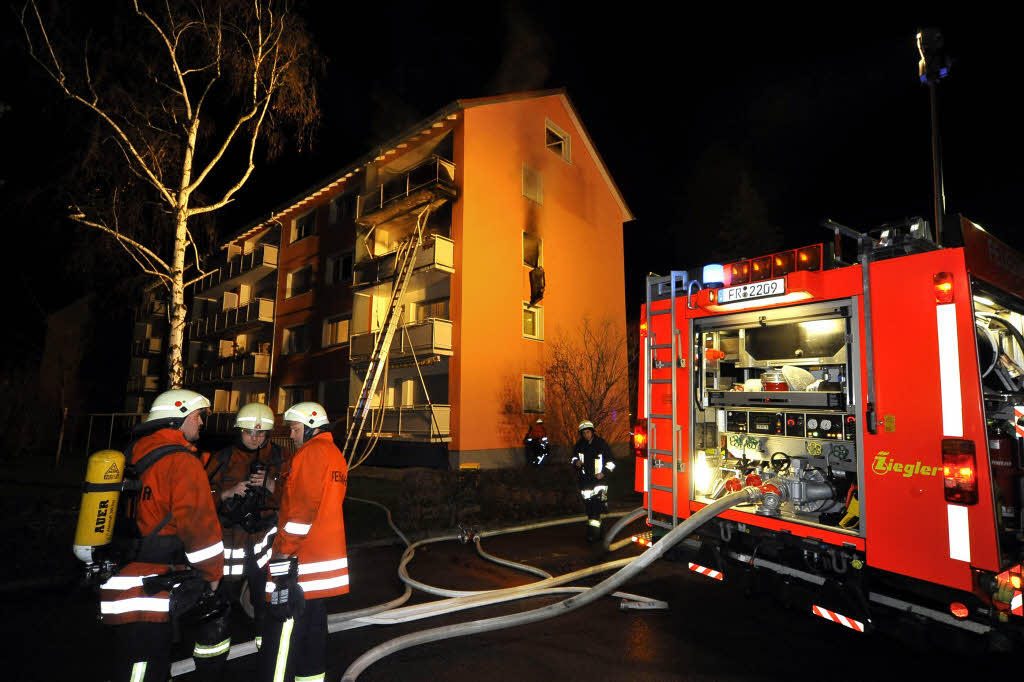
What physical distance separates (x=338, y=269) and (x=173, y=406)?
2188cm

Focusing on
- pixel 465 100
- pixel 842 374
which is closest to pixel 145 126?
pixel 465 100

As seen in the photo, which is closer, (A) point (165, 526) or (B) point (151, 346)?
(A) point (165, 526)

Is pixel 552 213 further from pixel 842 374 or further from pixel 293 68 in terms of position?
pixel 842 374

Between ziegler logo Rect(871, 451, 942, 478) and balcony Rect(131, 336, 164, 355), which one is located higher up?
balcony Rect(131, 336, 164, 355)

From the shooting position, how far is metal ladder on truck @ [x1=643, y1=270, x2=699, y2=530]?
5.14 metres

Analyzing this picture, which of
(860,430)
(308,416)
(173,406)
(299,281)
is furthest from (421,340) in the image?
(860,430)

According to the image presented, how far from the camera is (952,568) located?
3332 millimetres

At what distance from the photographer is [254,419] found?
4844mm

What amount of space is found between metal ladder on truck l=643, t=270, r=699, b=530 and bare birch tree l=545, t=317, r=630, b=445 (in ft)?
40.8

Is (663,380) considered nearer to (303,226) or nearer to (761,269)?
(761,269)

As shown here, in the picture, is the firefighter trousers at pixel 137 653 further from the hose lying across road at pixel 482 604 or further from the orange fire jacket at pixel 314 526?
the hose lying across road at pixel 482 604

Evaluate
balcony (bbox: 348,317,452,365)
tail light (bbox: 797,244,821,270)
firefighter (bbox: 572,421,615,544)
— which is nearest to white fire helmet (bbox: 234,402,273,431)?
firefighter (bbox: 572,421,615,544)

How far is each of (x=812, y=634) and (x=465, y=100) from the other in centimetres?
1765

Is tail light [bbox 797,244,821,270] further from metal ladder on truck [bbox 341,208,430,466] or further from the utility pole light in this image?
metal ladder on truck [bbox 341,208,430,466]
